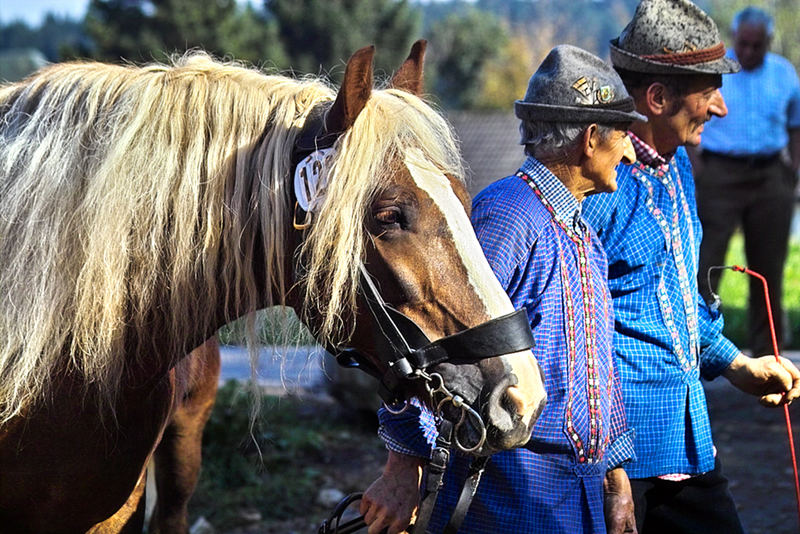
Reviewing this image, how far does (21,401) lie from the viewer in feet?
7.46

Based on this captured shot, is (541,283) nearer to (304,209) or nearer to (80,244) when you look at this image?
(304,209)

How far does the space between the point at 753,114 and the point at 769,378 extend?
166 inches

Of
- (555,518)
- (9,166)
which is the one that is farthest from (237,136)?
(555,518)

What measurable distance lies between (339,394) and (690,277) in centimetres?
372

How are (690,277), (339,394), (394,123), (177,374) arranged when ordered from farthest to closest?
1. (339,394)
2. (690,277)
3. (177,374)
4. (394,123)

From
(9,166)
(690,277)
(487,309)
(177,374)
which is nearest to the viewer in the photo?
(487,309)

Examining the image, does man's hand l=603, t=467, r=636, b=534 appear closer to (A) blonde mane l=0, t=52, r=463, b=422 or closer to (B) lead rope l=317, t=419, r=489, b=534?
(B) lead rope l=317, t=419, r=489, b=534

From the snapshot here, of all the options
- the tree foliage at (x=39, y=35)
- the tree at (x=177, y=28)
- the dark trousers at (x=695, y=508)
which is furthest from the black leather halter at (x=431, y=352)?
the tree foliage at (x=39, y=35)

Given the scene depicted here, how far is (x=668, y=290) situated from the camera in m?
2.71

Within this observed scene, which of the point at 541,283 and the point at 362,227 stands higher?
the point at 362,227

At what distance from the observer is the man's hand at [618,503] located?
96.2 inches

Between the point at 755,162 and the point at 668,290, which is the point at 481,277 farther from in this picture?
the point at 755,162

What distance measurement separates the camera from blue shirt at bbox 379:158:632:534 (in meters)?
2.30

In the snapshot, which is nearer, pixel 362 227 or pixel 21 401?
pixel 362 227
